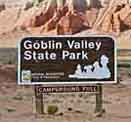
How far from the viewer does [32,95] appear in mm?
8328

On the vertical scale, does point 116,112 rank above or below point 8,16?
A: below

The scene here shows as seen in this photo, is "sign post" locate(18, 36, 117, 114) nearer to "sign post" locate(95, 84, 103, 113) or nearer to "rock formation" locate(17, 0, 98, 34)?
"sign post" locate(95, 84, 103, 113)

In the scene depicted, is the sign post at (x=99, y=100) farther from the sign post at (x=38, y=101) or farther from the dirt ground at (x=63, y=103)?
the sign post at (x=38, y=101)

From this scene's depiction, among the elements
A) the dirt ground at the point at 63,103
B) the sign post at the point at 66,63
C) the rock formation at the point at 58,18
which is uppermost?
the rock formation at the point at 58,18

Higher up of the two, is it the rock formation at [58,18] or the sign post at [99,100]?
the rock formation at [58,18]

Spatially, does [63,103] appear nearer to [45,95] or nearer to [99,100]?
[45,95]

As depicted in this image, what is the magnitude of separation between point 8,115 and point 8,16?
1213 millimetres

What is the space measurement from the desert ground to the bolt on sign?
85 mm

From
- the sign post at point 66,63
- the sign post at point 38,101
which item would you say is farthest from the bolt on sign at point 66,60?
the sign post at point 38,101

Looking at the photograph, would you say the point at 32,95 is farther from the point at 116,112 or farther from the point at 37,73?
the point at 116,112

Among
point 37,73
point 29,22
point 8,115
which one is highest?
point 29,22

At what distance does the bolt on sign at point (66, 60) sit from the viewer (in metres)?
8.32

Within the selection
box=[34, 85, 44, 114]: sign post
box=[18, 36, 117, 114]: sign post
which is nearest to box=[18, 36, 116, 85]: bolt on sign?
box=[18, 36, 117, 114]: sign post

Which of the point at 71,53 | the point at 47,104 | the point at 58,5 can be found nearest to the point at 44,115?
the point at 47,104
